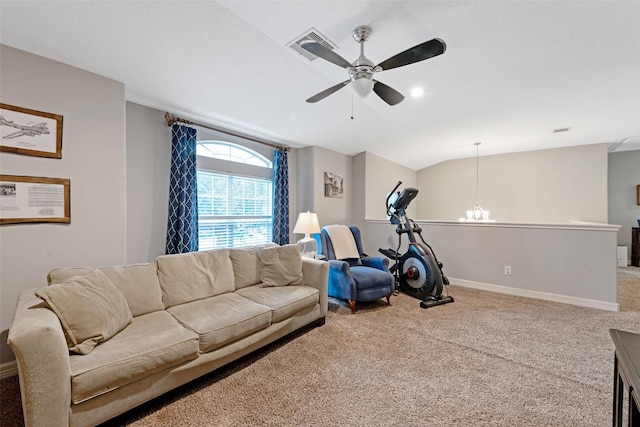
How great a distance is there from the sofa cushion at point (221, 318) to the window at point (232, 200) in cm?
154

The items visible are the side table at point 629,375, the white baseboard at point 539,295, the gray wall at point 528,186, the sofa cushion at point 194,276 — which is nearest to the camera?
the side table at point 629,375

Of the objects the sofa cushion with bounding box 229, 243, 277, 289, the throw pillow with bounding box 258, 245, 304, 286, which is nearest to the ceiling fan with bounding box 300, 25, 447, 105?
the throw pillow with bounding box 258, 245, 304, 286

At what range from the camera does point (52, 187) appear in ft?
7.09

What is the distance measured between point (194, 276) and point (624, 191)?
890cm

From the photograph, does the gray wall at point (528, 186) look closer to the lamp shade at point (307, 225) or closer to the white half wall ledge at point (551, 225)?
the white half wall ledge at point (551, 225)

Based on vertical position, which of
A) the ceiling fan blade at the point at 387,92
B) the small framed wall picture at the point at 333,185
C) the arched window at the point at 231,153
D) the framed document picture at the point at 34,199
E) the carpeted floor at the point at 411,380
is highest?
the ceiling fan blade at the point at 387,92

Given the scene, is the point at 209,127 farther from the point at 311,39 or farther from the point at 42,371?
the point at 42,371

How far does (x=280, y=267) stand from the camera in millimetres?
2865

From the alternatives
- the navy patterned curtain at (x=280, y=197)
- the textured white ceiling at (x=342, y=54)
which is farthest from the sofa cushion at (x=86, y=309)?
the navy patterned curtain at (x=280, y=197)

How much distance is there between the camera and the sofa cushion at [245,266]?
9.09 ft

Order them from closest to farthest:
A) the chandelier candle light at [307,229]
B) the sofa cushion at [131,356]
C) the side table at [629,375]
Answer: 1. the side table at [629,375]
2. the sofa cushion at [131,356]
3. the chandelier candle light at [307,229]

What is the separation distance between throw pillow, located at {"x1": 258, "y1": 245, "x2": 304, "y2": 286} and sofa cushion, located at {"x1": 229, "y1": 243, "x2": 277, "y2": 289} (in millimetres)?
63

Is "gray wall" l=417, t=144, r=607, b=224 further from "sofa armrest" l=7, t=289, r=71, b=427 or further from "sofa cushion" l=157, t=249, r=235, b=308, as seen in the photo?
"sofa armrest" l=7, t=289, r=71, b=427

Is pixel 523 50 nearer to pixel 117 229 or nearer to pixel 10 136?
pixel 117 229
